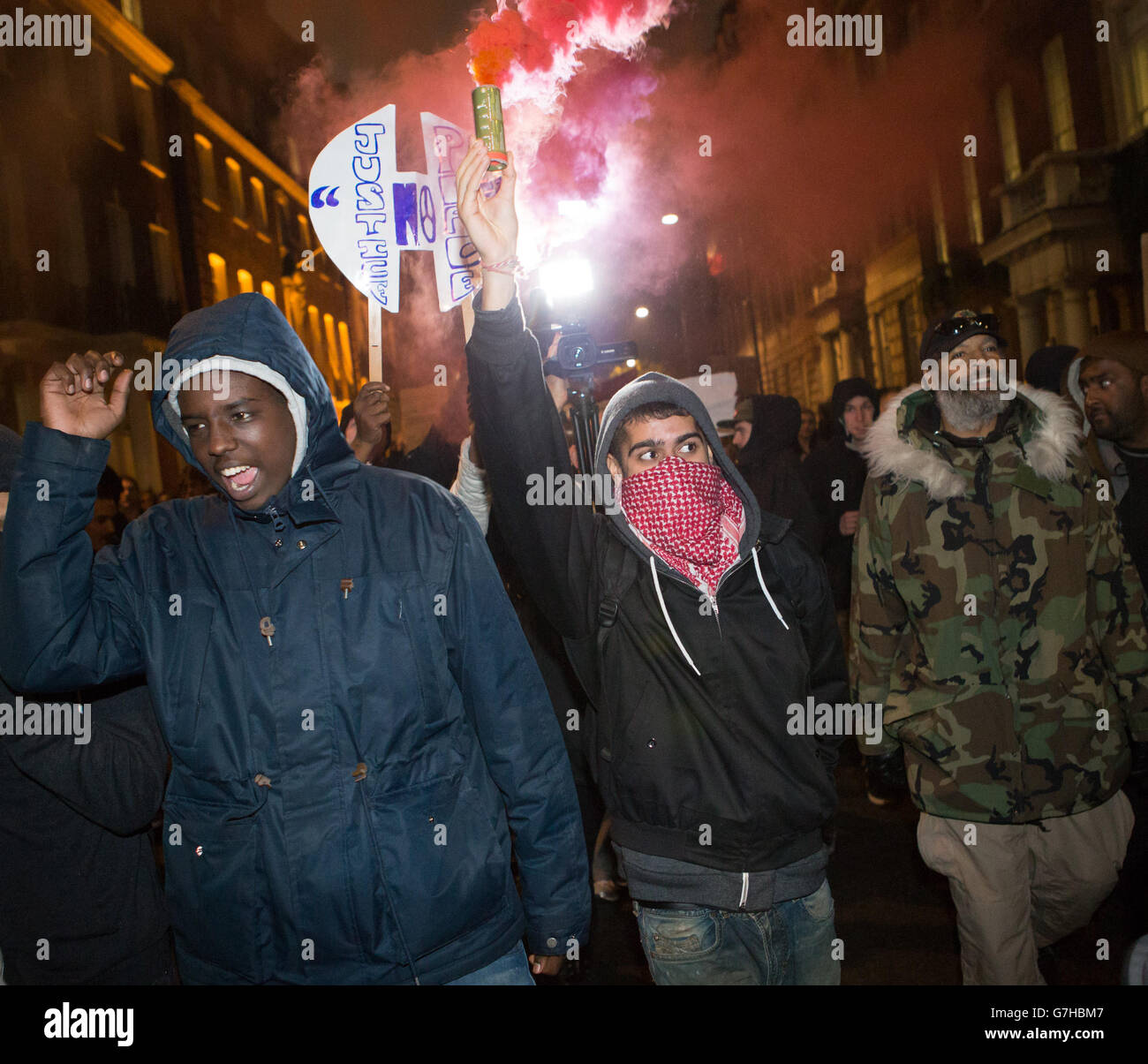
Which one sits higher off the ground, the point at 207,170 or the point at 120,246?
the point at 207,170

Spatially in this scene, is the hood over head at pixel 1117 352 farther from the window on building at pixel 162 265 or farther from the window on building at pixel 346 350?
the window on building at pixel 346 350

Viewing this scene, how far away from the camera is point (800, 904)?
2584mm

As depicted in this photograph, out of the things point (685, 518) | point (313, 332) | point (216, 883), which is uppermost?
point (313, 332)

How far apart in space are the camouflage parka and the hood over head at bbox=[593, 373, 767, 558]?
0.95m

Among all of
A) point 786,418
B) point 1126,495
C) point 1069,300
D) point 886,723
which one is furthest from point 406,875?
point 1069,300

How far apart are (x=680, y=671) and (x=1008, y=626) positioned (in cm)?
145

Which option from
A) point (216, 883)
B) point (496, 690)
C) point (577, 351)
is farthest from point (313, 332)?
point (216, 883)

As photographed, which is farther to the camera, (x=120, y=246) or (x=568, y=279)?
(x=120, y=246)

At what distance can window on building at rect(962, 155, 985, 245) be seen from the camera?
19.5 m

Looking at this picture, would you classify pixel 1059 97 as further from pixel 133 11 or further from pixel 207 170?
pixel 207 170

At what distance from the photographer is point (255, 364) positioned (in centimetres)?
225

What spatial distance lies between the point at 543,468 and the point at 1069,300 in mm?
17359

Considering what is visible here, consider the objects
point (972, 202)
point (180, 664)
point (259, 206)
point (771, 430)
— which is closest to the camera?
point (180, 664)

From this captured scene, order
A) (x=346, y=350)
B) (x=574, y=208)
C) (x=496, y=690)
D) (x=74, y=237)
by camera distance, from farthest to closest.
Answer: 1. (x=346, y=350)
2. (x=74, y=237)
3. (x=574, y=208)
4. (x=496, y=690)
